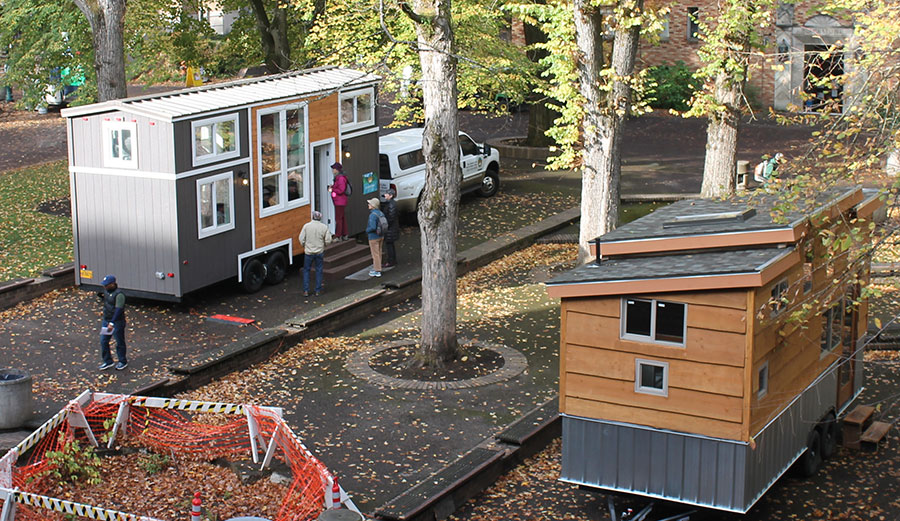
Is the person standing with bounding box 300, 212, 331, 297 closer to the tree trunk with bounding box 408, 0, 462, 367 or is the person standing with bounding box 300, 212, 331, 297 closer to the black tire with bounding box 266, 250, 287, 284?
the black tire with bounding box 266, 250, 287, 284

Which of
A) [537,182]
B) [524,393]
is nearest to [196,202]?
[524,393]

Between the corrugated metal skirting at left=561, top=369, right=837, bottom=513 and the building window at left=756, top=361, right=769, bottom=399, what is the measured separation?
0.40 meters

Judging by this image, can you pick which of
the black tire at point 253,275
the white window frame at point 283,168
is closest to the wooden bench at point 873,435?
the white window frame at point 283,168

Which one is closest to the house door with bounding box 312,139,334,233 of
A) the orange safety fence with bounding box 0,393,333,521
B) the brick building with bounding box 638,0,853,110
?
the orange safety fence with bounding box 0,393,333,521

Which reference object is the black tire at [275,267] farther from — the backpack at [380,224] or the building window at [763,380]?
the building window at [763,380]

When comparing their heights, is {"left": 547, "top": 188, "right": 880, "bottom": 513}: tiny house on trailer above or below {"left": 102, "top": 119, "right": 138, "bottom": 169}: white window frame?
below

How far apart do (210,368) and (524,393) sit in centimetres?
481

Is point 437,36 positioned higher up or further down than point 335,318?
higher up

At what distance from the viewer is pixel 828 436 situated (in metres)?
14.7

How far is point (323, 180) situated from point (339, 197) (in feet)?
2.43

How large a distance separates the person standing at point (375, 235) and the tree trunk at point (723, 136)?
762cm

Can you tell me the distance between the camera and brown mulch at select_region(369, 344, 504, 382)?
57.7 feet

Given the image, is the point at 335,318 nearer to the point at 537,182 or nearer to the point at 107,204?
the point at 107,204

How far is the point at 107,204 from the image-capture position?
20.4m
